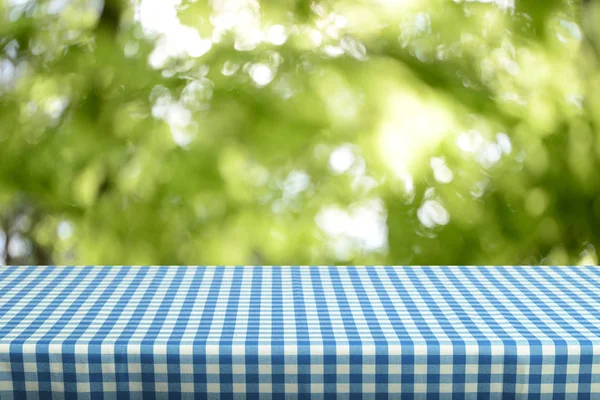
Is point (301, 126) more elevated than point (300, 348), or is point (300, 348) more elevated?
point (301, 126)

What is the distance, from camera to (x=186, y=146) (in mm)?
1999

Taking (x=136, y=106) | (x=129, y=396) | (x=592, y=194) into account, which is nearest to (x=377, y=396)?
(x=129, y=396)

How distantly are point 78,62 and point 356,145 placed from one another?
82 cm

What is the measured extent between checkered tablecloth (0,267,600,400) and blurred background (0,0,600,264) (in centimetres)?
112

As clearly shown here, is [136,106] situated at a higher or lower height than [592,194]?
higher

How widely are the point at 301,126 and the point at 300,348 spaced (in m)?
1.27

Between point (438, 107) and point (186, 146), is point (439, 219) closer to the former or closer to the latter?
point (438, 107)

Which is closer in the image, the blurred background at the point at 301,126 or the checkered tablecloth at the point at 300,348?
the checkered tablecloth at the point at 300,348

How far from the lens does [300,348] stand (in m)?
0.75

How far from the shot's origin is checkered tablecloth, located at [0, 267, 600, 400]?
749 mm

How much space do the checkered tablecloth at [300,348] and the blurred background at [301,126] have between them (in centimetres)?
112

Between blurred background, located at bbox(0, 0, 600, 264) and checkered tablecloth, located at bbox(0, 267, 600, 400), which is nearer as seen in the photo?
checkered tablecloth, located at bbox(0, 267, 600, 400)

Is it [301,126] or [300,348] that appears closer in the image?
[300,348]

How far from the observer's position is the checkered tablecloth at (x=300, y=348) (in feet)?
2.46
